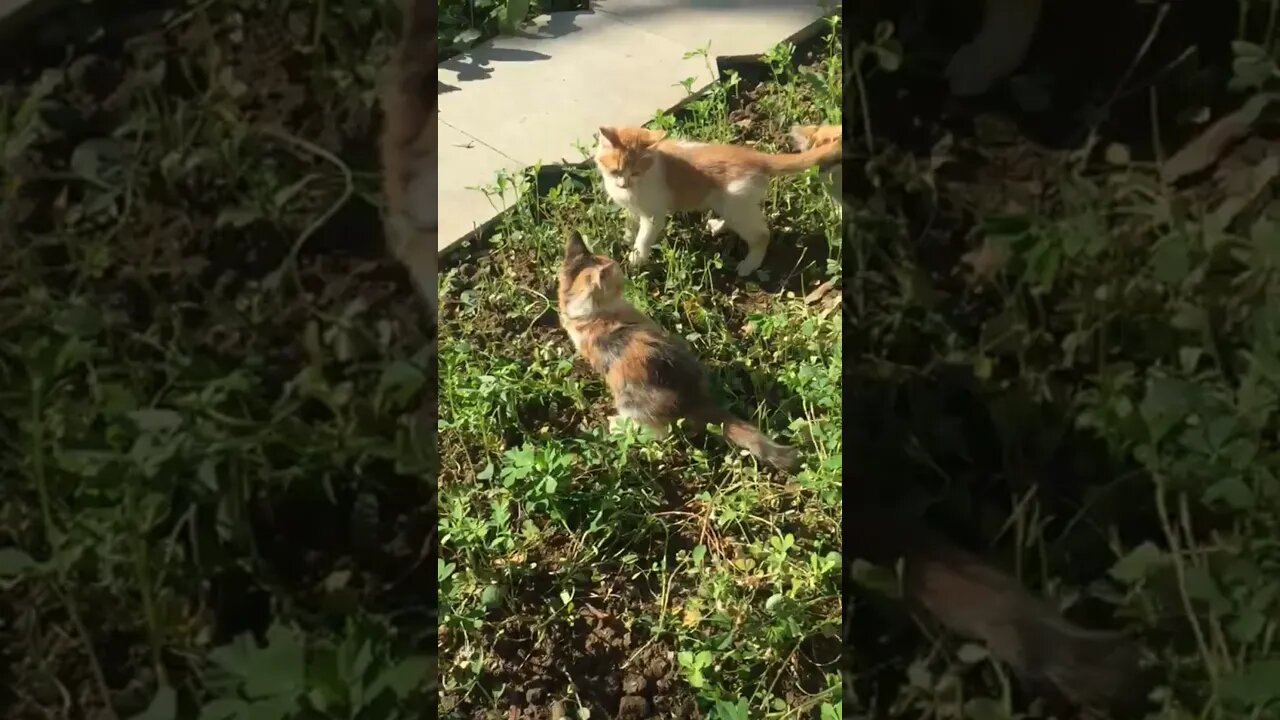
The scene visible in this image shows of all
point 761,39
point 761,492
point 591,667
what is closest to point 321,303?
point 591,667

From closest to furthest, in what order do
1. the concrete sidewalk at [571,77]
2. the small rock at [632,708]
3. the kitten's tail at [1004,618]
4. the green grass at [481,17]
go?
1. the kitten's tail at [1004,618]
2. the small rock at [632,708]
3. the concrete sidewalk at [571,77]
4. the green grass at [481,17]

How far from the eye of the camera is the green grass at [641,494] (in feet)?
4.93

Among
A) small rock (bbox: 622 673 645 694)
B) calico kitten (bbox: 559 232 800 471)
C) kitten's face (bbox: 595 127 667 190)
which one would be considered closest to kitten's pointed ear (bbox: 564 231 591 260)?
calico kitten (bbox: 559 232 800 471)

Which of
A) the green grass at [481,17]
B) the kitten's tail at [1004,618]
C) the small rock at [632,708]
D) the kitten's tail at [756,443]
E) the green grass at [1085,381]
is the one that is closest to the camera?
the green grass at [1085,381]

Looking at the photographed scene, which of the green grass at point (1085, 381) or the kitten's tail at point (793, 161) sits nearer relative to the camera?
the green grass at point (1085, 381)

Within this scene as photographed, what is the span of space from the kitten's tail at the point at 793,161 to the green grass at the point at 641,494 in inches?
5.3

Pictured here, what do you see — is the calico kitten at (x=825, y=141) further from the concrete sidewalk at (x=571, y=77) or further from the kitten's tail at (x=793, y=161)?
the concrete sidewalk at (x=571, y=77)

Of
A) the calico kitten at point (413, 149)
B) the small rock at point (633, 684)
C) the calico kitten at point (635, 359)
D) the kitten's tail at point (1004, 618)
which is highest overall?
the calico kitten at point (413, 149)

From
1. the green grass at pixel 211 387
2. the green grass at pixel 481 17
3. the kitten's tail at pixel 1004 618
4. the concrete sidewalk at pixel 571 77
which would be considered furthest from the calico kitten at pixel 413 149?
the green grass at pixel 481 17

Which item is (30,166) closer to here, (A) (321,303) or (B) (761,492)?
(A) (321,303)

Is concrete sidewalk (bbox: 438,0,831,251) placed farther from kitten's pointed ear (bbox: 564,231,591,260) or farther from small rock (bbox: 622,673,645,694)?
small rock (bbox: 622,673,645,694)

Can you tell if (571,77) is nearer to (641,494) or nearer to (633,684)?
(641,494)

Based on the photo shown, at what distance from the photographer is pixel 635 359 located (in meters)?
1.80

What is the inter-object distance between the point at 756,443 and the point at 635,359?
0.22 metres
